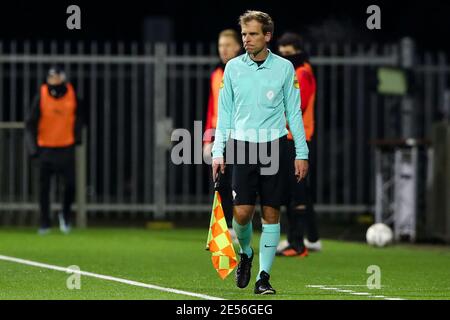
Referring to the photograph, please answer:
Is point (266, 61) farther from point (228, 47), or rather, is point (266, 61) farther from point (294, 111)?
point (228, 47)

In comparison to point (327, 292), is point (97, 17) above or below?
above

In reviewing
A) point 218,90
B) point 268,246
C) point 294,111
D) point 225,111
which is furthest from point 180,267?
point 294,111

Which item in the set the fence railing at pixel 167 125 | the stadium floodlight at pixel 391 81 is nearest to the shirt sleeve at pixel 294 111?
the fence railing at pixel 167 125

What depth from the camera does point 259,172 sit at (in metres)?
10.8

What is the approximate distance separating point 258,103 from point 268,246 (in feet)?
3.40

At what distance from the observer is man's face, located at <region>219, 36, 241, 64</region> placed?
14375 mm

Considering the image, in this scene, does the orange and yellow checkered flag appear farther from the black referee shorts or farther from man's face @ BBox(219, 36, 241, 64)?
man's face @ BBox(219, 36, 241, 64)

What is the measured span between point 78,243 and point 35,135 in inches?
72.9

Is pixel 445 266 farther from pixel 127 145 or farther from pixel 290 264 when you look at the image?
pixel 127 145

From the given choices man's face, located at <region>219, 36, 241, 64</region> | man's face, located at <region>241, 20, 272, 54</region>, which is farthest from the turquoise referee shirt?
man's face, located at <region>219, 36, 241, 64</region>

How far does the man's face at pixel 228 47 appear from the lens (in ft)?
47.2

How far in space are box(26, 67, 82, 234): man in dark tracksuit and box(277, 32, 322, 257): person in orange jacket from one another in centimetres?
394
